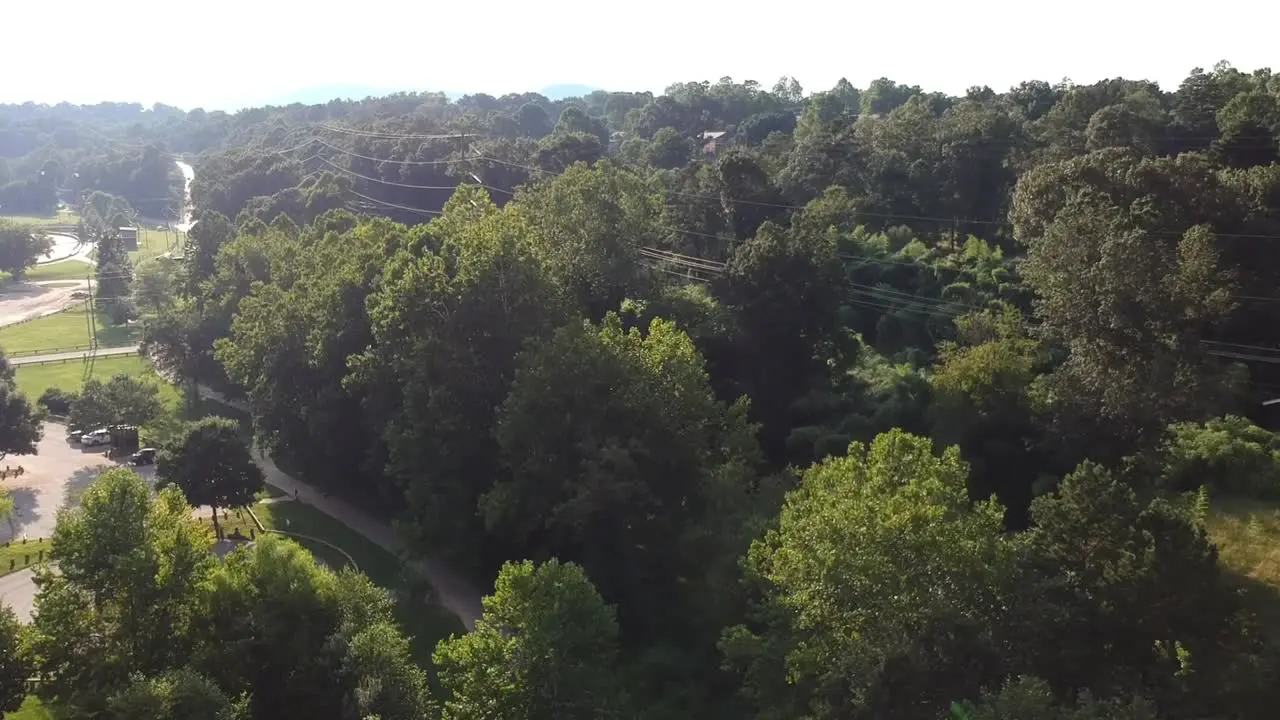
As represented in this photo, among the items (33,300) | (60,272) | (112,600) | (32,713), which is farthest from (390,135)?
(112,600)

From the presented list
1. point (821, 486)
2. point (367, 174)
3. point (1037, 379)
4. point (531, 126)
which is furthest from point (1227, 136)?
point (531, 126)

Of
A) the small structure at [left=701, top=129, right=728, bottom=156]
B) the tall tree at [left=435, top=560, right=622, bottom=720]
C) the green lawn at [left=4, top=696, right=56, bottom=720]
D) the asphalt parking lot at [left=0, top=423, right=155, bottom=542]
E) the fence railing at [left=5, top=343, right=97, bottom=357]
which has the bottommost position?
the fence railing at [left=5, top=343, right=97, bottom=357]

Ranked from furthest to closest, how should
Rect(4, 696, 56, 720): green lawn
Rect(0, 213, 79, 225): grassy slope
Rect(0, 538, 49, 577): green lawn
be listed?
Rect(0, 213, 79, 225): grassy slope, Rect(0, 538, 49, 577): green lawn, Rect(4, 696, 56, 720): green lawn

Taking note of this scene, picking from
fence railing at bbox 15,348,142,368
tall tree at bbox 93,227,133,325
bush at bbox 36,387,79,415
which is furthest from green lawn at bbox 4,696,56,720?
tall tree at bbox 93,227,133,325

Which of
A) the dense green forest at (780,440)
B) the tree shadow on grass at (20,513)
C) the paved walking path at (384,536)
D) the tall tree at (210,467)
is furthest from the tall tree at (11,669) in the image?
the tree shadow on grass at (20,513)

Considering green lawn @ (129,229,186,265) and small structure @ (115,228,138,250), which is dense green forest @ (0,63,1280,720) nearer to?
green lawn @ (129,229,186,265)

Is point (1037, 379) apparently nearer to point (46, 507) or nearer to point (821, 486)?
point (821, 486)

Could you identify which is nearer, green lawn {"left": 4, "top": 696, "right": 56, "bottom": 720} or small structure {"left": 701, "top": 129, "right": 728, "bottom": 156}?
green lawn {"left": 4, "top": 696, "right": 56, "bottom": 720}

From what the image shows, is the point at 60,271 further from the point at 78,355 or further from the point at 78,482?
the point at 78,482
